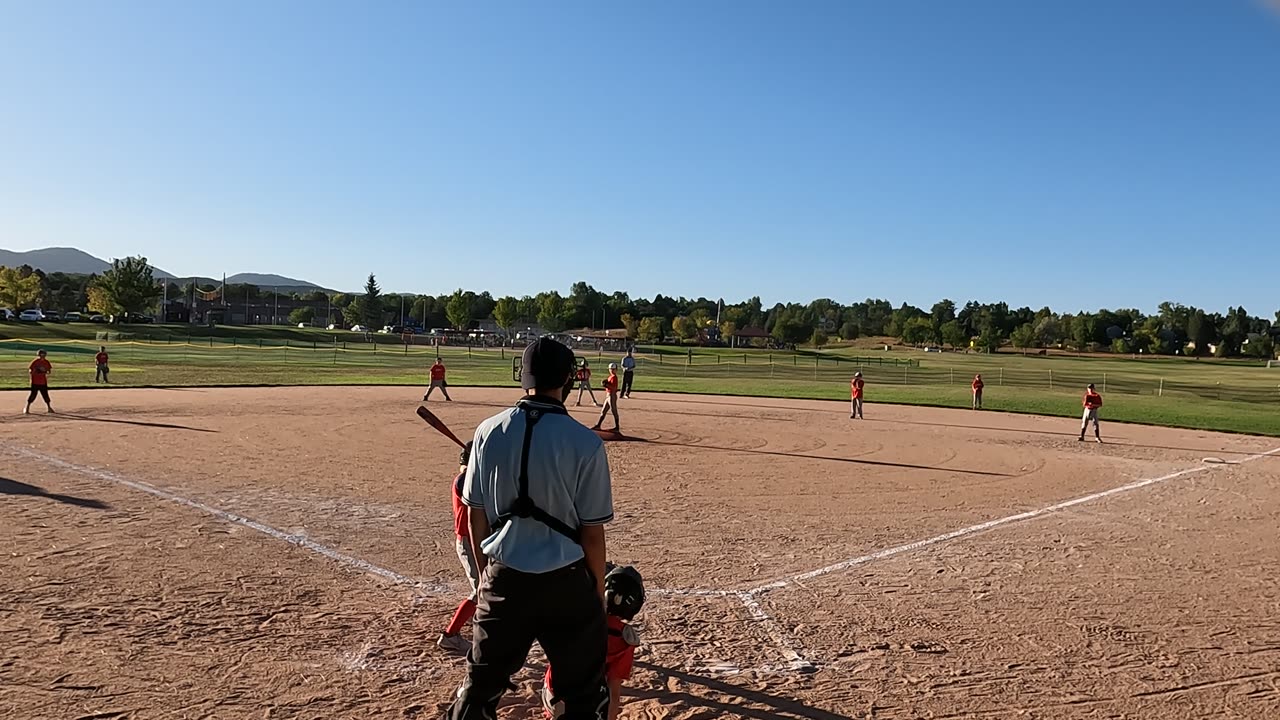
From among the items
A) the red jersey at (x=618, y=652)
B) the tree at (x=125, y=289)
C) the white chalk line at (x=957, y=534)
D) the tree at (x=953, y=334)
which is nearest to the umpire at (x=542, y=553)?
the red jersey at (x=618, y=652)

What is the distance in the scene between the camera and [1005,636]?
23.4 ft

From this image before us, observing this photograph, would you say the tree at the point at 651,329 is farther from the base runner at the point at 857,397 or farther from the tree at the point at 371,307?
the base runner at the point at 857,397

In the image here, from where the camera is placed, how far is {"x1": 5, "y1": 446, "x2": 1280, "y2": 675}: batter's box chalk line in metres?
6.62

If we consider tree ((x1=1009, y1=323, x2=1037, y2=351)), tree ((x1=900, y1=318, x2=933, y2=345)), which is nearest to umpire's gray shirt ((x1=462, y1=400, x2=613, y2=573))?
tree ((x1=1009, y1=323, x2=1037, y2=351))

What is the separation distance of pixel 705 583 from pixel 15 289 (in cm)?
10241

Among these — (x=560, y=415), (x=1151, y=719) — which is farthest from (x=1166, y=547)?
(x=560, y=415)

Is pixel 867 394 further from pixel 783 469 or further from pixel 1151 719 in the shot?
pixel 1151 719

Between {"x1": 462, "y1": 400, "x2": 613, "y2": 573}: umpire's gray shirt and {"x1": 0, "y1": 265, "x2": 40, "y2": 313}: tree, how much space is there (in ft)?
343

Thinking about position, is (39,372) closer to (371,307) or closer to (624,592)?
(624,592)

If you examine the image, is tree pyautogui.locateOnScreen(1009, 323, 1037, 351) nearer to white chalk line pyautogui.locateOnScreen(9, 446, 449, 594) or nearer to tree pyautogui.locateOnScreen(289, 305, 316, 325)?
tree pyautogui.locateOnScreen(289, 305, 316, 325)

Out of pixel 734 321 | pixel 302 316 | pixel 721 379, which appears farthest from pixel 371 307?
pixel 721 379

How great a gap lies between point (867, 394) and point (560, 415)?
1472 inches

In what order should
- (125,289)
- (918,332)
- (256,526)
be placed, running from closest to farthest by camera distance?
(256,526) → (125,289) → (918,332)

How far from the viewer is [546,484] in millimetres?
3607
